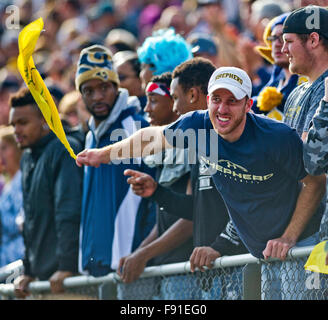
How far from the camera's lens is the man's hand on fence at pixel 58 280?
6383 millimetres

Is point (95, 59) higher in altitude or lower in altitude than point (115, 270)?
higher

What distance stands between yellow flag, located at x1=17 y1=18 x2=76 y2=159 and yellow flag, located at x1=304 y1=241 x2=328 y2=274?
154cm

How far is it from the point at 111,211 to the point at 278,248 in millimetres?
2004

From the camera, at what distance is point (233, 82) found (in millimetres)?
4645

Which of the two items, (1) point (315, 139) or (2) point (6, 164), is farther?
(2) point (6, 164)

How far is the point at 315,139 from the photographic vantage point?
4238 millimetres

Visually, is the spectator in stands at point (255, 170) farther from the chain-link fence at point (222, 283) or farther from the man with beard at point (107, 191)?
the man with beard at point (107, 191)

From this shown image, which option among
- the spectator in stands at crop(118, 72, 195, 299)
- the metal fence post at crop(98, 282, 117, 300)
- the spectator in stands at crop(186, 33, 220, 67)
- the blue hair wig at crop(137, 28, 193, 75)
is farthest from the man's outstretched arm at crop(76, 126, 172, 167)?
the spectator in stands at crop(186, 33, 220, 67)

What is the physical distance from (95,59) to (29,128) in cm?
97

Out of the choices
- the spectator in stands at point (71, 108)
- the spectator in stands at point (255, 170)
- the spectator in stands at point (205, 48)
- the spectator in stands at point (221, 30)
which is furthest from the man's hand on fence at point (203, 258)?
the spectator in stands at point (71, 108)

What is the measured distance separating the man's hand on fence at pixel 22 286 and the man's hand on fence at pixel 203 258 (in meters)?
2.21
